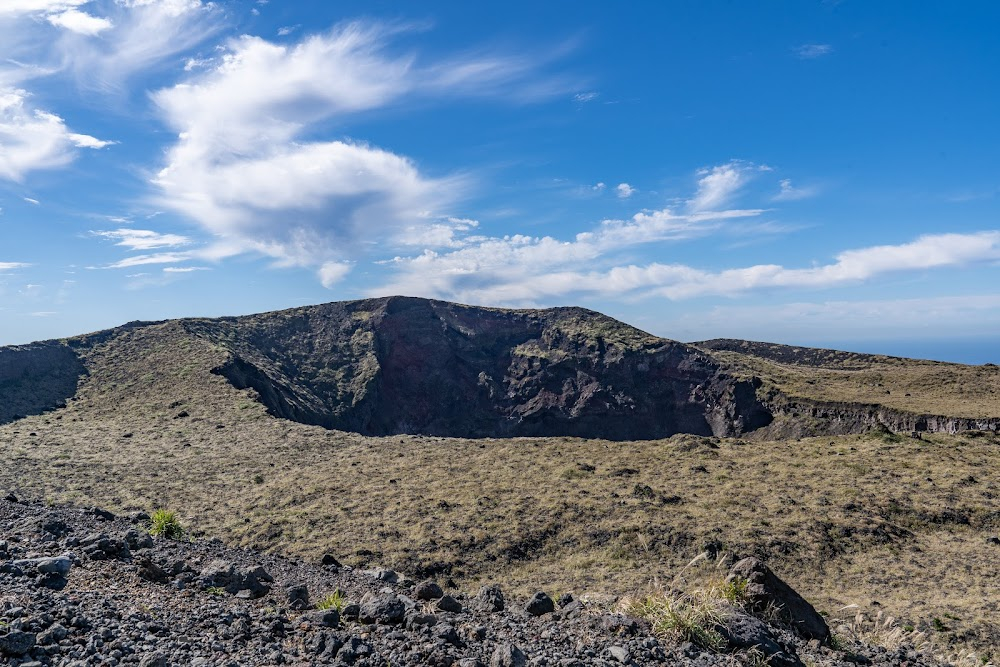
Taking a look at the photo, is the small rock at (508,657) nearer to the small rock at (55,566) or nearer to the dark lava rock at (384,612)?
the dark lava rock at (384,612)

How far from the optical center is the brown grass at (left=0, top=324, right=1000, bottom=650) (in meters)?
16.4

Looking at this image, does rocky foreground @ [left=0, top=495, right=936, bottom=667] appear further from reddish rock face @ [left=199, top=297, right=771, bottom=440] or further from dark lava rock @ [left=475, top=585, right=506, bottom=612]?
reddish rock face @ [left=199, top=297, right=771, bottom=440]

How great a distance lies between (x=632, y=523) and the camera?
19.4m

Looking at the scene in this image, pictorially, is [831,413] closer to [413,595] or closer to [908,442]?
[908,442]

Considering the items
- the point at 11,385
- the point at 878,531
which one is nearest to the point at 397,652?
the point at 878,531

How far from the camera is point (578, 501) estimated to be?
70.2 ft

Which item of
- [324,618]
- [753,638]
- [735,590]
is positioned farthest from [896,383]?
[324,618]

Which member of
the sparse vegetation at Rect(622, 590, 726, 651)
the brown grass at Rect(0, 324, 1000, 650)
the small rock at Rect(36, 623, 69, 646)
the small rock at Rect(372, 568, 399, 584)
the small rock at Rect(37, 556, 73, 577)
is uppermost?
the small rock at Rect(36, 623, 69, 646)

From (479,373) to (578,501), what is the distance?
5424cm

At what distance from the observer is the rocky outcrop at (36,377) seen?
4135 cm

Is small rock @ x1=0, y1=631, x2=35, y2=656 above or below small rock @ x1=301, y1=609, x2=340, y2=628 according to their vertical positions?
above

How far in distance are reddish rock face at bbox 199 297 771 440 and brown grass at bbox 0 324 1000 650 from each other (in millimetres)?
27495

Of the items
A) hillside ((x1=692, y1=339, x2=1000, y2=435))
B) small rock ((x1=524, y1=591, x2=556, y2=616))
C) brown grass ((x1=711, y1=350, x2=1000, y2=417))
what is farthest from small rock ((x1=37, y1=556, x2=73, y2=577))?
brown grass ((x1=711, y1=350, x2=1000, y2=417))

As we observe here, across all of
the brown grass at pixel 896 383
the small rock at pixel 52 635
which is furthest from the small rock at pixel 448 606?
the brown grass at pixel 896 383
